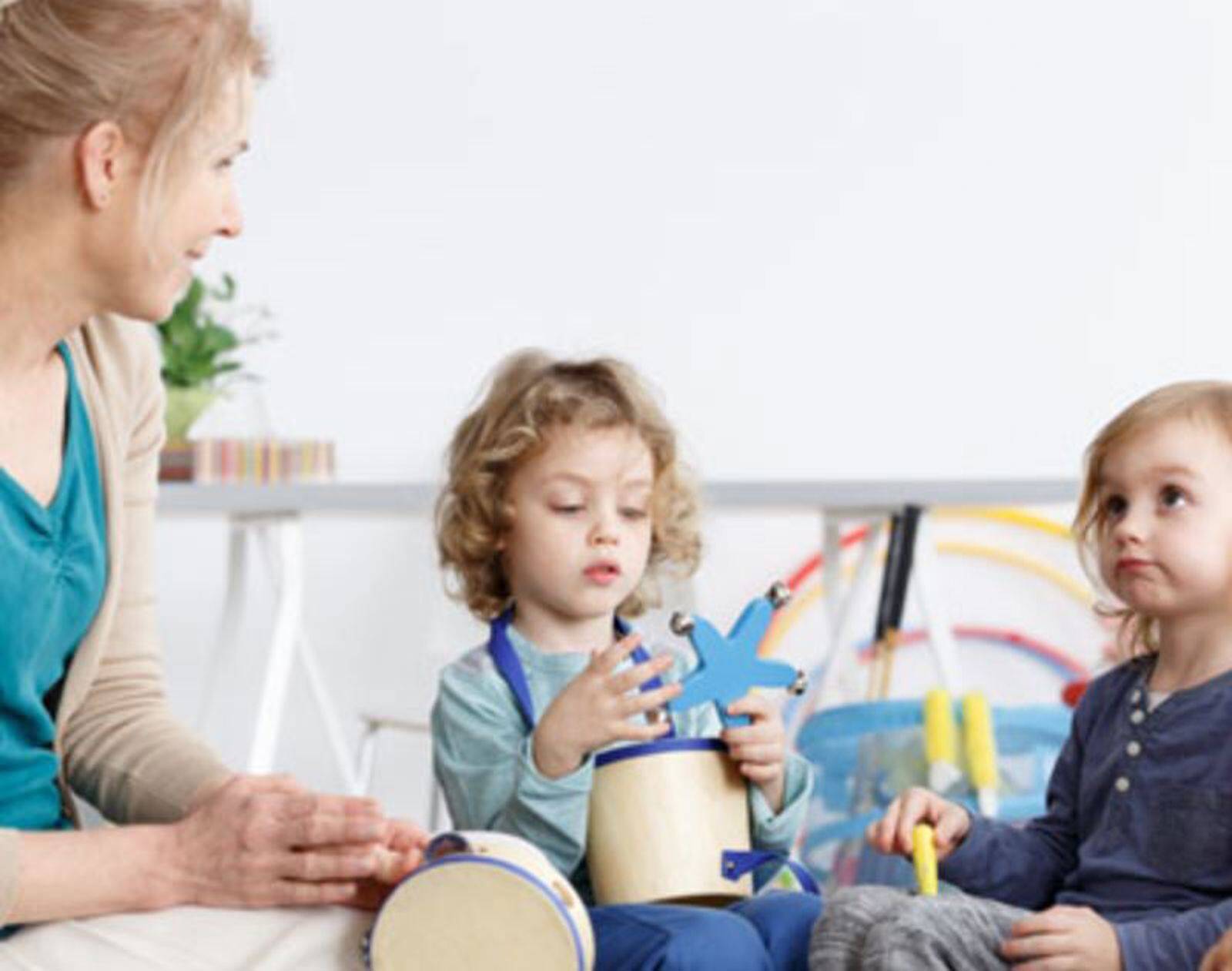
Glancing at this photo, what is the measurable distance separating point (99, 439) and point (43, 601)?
157 mm

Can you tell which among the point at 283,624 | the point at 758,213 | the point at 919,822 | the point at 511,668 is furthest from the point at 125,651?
the point at 758,213

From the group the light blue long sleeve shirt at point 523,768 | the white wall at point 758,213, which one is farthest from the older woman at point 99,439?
the white wall at point 758,213

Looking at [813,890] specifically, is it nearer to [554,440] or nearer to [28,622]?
[554,440]

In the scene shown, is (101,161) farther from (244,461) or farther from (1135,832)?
(244,461)

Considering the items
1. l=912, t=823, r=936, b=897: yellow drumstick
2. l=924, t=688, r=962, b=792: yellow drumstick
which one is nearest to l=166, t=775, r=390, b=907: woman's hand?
l=912, t=823, r=936, b=897: yellow drumstick

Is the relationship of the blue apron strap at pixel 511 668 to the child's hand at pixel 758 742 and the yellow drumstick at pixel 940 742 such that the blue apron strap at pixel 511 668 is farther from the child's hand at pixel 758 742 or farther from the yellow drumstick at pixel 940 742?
the yellow drumstick at pixel 940 742

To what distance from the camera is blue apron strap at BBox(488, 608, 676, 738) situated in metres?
1.85

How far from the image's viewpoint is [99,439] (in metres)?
1.66

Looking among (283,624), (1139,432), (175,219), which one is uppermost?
(175,219)

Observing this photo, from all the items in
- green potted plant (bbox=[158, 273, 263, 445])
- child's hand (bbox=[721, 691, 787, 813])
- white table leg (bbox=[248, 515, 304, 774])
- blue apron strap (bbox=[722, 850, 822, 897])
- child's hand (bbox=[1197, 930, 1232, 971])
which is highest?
green potted plant (bbox=[158, 273, 263, 445])

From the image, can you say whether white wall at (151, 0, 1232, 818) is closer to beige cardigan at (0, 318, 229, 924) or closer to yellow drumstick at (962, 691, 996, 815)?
yellow drumstick at (962, 691, 996, 815)

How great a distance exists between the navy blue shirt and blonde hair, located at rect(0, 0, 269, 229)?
2.81 feet

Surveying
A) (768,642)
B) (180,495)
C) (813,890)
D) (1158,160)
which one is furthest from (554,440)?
(1158,160)

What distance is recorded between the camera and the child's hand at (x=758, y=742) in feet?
5.53
